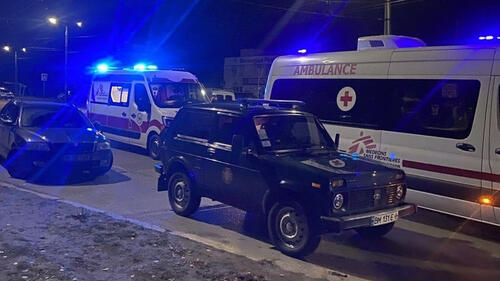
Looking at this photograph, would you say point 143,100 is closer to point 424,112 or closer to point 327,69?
point 327,69

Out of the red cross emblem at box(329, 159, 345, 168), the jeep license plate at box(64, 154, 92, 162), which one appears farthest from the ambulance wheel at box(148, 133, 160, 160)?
the red cross emblem at box(329, 159, 345, 168)

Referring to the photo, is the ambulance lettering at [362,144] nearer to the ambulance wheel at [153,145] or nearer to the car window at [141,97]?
the ambulance wheel at [153,145]

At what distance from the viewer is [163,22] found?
48094 mm

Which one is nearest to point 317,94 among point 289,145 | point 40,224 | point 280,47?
point 289,145

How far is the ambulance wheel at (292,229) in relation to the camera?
5555 mm

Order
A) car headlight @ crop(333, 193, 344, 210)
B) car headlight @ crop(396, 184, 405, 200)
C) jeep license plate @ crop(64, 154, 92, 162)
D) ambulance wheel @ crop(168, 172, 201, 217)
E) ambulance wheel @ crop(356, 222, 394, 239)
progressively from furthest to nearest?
1. jeep license plate @ crop(64, 154, 92, 162)
2. ambulance wheel @ crop(168, 172, 201, 217)
3. ambulance wheel @ crop(356, 222, 394, 239)
4. car headlight @ crop(396, 184, 405, 200)
5. car headlight @ crop(333, 193, 344, 210)

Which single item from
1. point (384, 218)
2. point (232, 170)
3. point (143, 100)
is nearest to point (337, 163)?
point (384, 218)

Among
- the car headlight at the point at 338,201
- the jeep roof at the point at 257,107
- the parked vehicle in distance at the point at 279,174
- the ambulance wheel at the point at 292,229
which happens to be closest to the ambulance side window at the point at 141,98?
the parked vehicle in distance at the point at 279,174

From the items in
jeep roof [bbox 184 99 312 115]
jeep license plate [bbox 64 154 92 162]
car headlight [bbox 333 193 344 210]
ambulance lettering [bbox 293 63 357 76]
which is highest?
ambulance lettering [bbox 293 63 357 76]

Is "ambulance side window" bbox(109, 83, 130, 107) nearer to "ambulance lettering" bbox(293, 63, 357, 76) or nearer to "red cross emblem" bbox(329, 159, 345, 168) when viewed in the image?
"ambulance lettering" bbox(293, 63, 357, 76)

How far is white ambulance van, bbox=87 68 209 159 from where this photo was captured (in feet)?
41.8

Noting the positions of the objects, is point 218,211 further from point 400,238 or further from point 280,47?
point 280,47

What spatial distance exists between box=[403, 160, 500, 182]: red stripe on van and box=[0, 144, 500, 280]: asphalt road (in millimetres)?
872

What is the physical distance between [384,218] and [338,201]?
67cm
